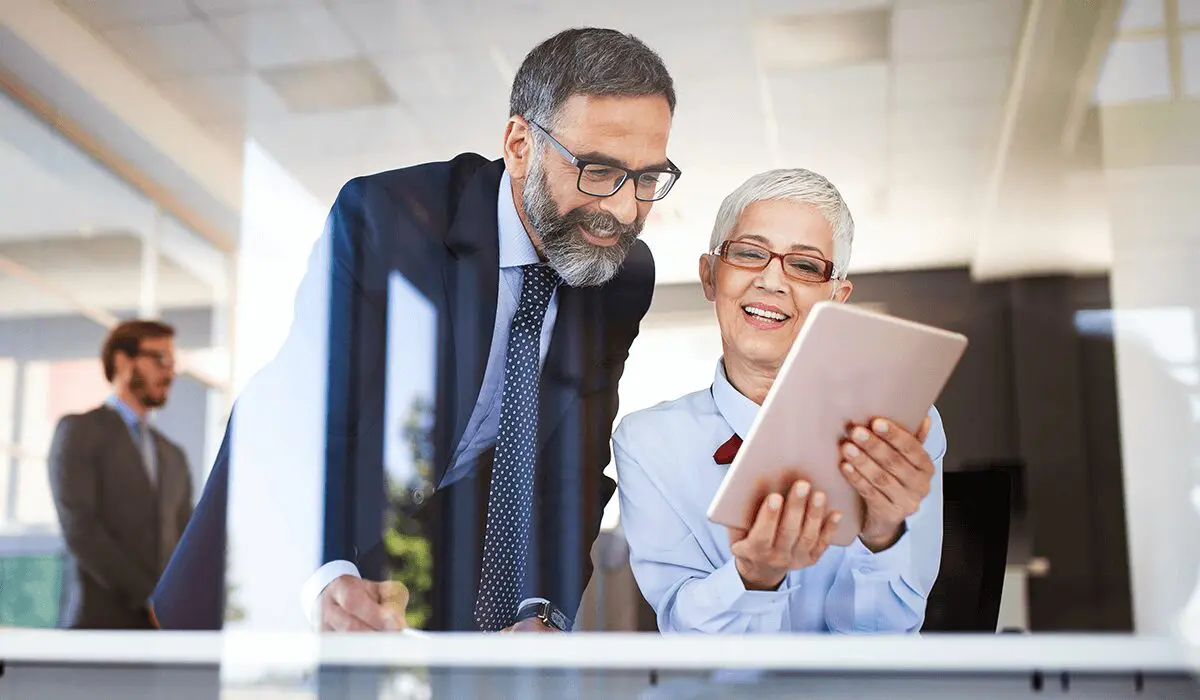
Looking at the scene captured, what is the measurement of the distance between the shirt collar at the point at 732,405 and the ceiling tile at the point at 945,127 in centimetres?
49

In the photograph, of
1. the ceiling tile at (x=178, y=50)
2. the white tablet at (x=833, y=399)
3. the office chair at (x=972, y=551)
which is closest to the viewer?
the white tablet at (x=833, y=399)

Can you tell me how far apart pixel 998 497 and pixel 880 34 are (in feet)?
2.65

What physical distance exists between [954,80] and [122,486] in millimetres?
1711

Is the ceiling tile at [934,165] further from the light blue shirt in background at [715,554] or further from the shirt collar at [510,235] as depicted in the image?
the shirt collar at [510,235]

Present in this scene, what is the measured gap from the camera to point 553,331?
1986 millimetres

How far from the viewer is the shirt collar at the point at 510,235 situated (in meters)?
2.01

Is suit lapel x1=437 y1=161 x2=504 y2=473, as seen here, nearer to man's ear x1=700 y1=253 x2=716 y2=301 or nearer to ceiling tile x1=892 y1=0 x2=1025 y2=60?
man's ear x1=700 y1=253 x2=716 y2=301

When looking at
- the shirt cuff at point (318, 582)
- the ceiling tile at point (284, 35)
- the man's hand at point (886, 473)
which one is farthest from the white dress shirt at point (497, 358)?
the man's hand at point (886, 473)

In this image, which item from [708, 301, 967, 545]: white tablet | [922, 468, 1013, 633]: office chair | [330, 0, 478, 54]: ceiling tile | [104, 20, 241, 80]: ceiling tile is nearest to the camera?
[708, 301, 967, 545]: white tablet

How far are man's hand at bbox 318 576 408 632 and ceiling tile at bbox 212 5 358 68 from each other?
39.0 inches

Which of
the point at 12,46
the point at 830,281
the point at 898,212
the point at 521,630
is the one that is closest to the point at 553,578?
the point at 521,630

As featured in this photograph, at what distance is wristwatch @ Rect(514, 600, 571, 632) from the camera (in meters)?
1.88

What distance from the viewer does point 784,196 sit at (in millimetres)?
1895

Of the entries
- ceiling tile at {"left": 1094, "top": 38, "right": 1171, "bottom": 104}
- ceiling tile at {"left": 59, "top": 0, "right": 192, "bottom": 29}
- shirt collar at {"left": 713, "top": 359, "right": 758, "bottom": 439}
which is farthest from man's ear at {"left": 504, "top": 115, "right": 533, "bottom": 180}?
ceiling tile at {"left": 1094, "top": 38, "right": 1171, "bottom": 104}
